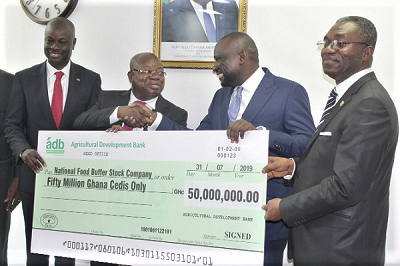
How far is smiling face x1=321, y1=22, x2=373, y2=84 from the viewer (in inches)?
70.2

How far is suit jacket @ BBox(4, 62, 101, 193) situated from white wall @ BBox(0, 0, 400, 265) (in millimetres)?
743

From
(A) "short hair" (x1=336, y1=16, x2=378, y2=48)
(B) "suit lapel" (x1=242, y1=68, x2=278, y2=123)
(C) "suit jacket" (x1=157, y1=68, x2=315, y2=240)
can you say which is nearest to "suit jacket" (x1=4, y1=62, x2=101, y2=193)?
(C) "suit jacket" (x1=157, y1=68, x2=315, y2=240)

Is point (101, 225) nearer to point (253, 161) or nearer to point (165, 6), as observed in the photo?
point (253, 161)

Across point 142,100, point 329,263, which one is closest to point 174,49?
point 142,100

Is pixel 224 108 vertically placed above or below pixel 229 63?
below

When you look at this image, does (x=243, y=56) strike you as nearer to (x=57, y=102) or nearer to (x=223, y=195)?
(x=223, y=195)

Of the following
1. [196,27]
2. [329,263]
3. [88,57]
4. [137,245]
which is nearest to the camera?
[329,263]

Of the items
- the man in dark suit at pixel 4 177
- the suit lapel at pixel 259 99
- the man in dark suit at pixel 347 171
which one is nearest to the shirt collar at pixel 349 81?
the man in dark suit at pixel 347 171

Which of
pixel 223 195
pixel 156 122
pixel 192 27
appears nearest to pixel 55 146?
pixel 156 122

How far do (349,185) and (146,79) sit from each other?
1.66 meters

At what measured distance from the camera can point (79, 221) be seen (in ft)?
7.06

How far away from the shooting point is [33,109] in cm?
272

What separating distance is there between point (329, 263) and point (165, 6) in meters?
2.71

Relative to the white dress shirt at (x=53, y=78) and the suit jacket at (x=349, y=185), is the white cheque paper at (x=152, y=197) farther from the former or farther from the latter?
the white dress shirt at (x=53, y=78)
